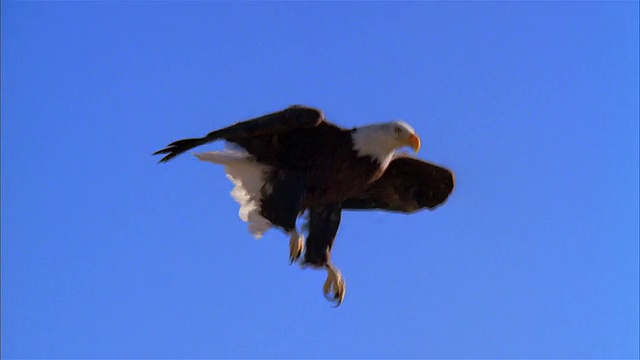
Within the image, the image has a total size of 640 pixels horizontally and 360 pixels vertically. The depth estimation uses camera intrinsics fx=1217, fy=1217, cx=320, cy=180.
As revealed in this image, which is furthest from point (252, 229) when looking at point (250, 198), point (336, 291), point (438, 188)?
point (438, 188)

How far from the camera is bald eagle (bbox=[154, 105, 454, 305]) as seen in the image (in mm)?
8031

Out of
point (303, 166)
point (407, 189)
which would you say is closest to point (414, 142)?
point (407, 189)

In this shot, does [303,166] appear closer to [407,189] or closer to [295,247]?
[295,247]

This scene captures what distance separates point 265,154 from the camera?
835 centimetres

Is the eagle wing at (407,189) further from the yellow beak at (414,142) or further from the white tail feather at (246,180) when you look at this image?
the white tail feather at (246,180)

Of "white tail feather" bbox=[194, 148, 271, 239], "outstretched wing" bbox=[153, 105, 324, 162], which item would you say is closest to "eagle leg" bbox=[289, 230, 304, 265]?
"white tail feather" bbox=[194, 148, 271, 239]

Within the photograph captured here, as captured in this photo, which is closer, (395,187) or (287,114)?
(287,114)

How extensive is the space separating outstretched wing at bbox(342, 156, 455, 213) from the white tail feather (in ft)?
2.21

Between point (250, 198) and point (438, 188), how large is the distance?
54.6 inches

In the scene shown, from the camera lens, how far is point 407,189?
8914 mm

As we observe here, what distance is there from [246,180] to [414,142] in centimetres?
121

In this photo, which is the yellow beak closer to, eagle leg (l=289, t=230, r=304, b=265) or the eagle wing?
the eagle wing

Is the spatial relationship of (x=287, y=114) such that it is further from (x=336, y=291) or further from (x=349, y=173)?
(x=336, y=291)

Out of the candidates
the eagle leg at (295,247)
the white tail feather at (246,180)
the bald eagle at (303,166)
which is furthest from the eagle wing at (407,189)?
the eagle leg at (295,247)
